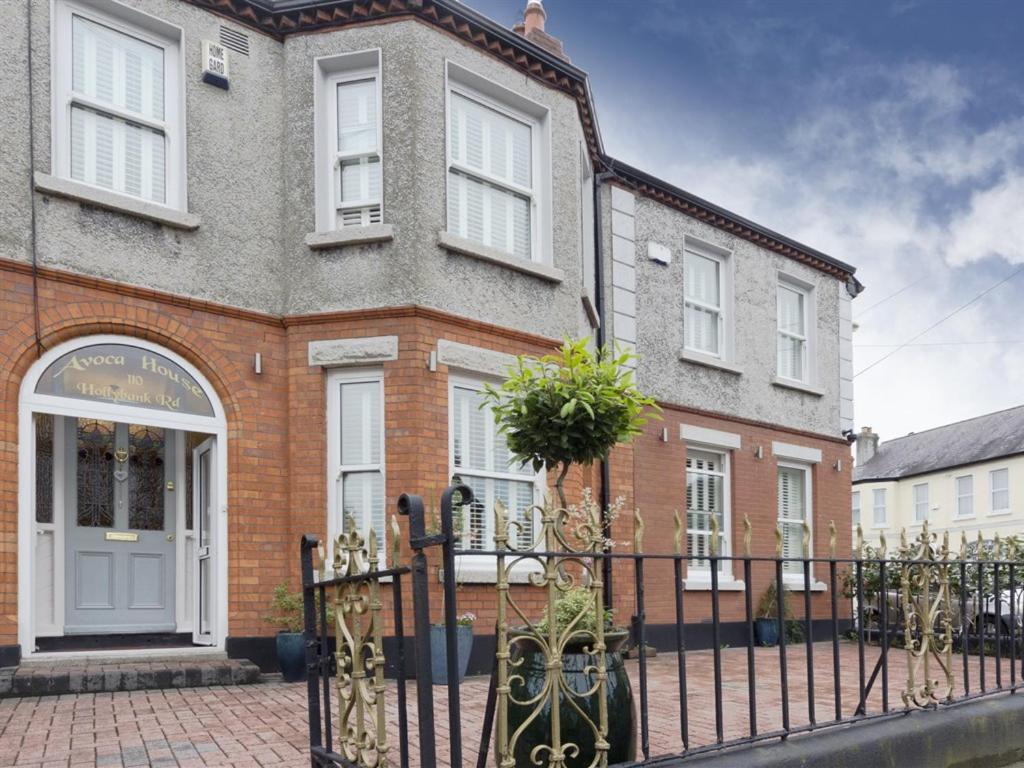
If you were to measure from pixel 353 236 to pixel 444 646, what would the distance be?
3.91 meters

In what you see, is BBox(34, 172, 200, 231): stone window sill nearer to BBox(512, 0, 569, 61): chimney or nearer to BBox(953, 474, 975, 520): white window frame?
BBox(512, 0, 569, 61): chimney

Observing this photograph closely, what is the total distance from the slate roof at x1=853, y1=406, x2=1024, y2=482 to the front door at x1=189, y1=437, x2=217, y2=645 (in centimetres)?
2852

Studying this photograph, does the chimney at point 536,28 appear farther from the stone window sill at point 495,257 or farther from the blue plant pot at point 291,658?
the blue plant pot at point 291,658

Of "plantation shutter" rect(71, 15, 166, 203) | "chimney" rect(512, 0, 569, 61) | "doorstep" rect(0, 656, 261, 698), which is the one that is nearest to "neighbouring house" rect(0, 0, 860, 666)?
"plantation shutter" rect(71, 15, 166, 203)

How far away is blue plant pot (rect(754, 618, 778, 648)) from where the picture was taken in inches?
524

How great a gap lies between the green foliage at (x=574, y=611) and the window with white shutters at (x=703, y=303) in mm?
9724

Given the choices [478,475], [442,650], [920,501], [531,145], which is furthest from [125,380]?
[920,501]

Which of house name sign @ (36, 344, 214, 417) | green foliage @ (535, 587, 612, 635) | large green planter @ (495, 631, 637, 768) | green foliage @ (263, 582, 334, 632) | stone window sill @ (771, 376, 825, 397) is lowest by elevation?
green foliage @ (263, 582, 334, 632)

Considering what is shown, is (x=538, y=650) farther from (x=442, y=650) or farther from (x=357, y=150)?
(x=357, y=150)

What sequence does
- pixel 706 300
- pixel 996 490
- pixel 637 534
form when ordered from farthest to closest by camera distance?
1. pixel 996 490
2. pixel 706 300
3. pixel 637 534

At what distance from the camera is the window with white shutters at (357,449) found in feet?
31.0

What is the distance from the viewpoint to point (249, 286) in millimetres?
9445

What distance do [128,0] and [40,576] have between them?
5.28m

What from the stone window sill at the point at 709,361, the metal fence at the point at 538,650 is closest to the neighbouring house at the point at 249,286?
the stone window sill at the point at 709,361
